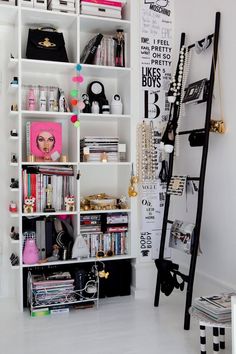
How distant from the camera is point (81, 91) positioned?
327 cm

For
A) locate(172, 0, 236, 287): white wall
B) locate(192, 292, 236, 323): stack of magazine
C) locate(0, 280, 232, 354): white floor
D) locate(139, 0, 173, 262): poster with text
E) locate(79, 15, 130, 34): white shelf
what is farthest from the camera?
locate(139, 0, 173, 262): poster with text

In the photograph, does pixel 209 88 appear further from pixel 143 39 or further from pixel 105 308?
pixel 105 308

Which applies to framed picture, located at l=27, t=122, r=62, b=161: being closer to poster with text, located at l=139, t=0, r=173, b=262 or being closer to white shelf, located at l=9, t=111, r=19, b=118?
white shelf, located at l=9, t=111, r=19, b=118

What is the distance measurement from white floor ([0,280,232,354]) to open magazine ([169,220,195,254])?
0.45 m

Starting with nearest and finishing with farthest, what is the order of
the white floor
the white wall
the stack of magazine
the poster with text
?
the stack of magazine, the white floor, the white wall, the poster with text

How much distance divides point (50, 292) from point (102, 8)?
81.1 inches

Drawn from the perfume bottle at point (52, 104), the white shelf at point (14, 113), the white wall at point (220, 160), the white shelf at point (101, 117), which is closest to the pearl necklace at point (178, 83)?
the white wall at point (220, 160)

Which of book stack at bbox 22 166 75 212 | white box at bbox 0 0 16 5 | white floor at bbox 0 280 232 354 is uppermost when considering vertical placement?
white box at bbox 0 0 16 5

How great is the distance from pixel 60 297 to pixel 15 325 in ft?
1.17

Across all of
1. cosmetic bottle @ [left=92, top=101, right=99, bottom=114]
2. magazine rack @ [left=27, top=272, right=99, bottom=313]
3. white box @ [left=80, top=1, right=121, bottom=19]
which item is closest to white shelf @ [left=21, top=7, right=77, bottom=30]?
white box @ [left=80, top=1, right=121, bottom=19]

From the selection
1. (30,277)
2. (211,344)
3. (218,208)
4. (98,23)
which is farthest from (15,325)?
(98,23)

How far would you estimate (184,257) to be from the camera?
10.3 feet

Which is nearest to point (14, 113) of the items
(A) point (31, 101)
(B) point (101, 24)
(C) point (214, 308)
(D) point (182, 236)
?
(A) point (31, 101)

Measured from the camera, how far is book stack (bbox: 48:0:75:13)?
2.93 m
